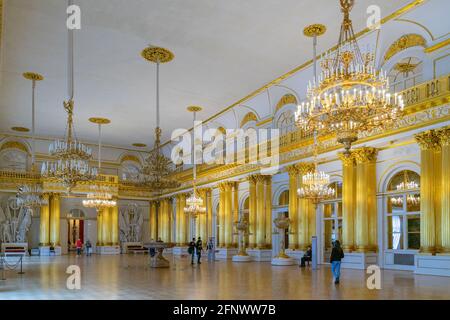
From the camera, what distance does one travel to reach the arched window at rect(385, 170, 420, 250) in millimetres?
14500

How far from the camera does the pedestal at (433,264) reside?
38.7 feet

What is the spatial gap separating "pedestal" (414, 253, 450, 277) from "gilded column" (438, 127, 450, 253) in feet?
0.82

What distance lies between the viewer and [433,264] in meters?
12.1

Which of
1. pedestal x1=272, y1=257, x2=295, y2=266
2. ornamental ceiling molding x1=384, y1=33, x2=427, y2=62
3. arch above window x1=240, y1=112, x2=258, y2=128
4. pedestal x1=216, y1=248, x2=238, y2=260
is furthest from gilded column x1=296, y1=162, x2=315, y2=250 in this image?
pedestal x1=216, y1=248, x2=238, y2=260

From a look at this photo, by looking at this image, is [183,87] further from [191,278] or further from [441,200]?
[441,200]

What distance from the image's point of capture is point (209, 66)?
52.9 ft

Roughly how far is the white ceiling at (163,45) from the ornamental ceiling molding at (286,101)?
1.35m

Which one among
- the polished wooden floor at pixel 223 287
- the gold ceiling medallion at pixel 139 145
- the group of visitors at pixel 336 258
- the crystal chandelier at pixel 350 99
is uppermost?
the gold ceiling medallion at pixel 139 145

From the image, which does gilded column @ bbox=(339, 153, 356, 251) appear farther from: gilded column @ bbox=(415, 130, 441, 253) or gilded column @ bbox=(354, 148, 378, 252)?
gilded column @ bbox=(415, 130, 441, 253)

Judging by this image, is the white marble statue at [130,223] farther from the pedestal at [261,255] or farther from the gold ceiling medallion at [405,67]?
the gold ceiling medallion at [405,67]

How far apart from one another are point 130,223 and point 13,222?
315 inches

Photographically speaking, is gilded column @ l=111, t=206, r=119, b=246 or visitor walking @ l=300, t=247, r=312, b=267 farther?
gilded column @ l=111, t=206, r=119, b=246

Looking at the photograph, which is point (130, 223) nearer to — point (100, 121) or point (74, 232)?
point (74, 232)

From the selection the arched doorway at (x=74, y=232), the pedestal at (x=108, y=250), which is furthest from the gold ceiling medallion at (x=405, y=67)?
the arched doorway at (x=74, y=232)
